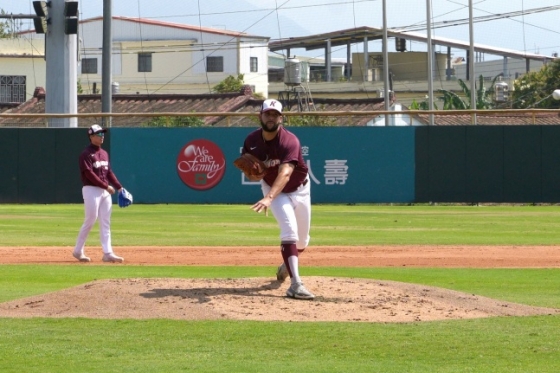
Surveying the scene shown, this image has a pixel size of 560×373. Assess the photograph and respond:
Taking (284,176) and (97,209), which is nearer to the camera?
(284,176)

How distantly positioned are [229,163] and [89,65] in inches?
1736

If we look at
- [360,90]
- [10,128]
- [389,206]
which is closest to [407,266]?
[389,206]

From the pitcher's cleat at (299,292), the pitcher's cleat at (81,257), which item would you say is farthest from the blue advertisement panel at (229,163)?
the pitcher's cleat at (299,292)

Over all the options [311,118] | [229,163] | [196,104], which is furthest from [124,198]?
[196,104]

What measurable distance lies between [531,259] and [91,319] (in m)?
8.08

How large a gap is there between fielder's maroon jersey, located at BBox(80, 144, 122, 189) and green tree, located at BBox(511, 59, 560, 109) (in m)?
45.4

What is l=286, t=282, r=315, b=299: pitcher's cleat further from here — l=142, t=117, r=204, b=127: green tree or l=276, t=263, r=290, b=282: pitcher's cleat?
l=142, t=117, r=204, b=127: green tree

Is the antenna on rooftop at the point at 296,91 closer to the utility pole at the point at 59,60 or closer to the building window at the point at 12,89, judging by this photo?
the utility pole at the point at 59,60

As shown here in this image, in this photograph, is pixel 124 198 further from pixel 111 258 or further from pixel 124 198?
pixel 111 258

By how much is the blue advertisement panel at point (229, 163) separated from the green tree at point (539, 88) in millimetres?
29351

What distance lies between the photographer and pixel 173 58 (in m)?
67.0

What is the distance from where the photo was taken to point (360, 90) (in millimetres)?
62625

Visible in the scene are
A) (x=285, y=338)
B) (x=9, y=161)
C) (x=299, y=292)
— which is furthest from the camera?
(x=9, y=161)

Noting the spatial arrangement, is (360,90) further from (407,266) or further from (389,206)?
(407,266)
